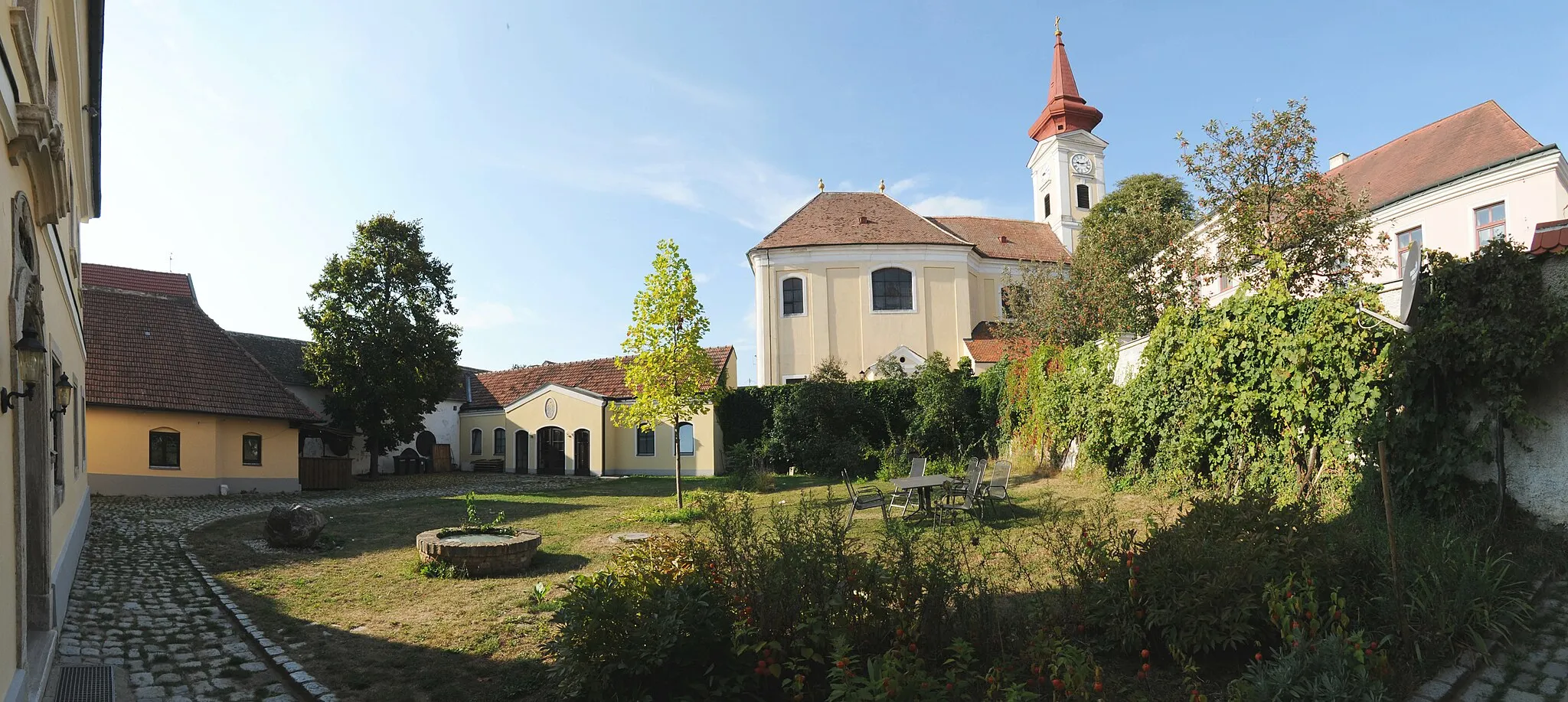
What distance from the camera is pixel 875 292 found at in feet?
122

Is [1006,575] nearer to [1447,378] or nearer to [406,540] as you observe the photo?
[1447,378]

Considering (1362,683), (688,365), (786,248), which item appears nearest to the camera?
(1362,683)

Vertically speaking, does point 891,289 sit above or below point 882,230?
below

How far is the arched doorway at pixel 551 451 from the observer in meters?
31.3

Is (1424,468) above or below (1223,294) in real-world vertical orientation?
below

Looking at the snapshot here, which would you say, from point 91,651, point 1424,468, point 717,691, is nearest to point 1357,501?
point 1424,468

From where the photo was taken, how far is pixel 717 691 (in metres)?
4.92

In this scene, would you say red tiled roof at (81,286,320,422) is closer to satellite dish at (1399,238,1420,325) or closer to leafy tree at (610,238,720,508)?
leafy tree at (610,238,720,508)

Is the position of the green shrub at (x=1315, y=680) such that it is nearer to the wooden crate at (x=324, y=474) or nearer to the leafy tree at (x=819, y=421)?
the leafy tree at (x=819, y=421)

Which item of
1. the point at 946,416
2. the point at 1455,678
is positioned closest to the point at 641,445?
the point at 946,416

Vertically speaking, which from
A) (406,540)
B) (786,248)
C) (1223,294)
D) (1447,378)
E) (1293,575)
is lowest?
(406,540)

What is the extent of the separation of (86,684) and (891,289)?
33442 millimetres

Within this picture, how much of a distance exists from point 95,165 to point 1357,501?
59.5 ft

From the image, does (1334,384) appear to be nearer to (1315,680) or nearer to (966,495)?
(966,495)
